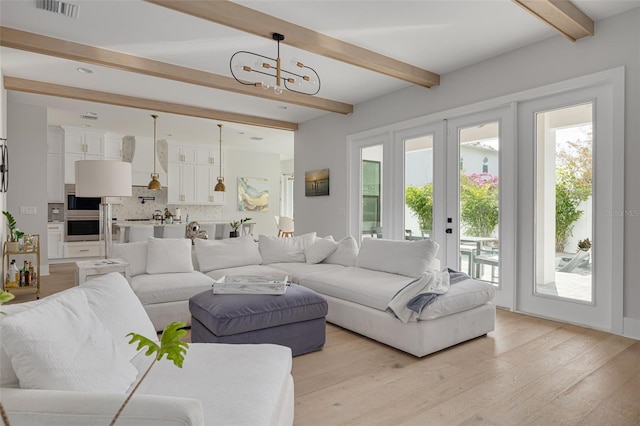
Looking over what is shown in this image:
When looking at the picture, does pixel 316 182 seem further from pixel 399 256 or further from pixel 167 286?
pixel 167 286

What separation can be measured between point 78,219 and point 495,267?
7.69 m

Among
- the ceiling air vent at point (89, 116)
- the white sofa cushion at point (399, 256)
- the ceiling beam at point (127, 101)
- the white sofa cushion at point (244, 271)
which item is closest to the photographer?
the white sofa cushion at point (399, 256)

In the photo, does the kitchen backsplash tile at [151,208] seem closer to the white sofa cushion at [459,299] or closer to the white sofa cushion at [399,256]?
the white sofa cushion at [399,256]

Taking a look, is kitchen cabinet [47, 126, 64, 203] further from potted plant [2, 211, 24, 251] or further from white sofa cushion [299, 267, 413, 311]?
white sofa cushion [299, 267, 413, 311]

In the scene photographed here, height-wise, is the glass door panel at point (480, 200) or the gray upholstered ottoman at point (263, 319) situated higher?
the glass door panel at point (480, 200)

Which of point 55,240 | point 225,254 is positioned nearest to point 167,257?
point 225,254

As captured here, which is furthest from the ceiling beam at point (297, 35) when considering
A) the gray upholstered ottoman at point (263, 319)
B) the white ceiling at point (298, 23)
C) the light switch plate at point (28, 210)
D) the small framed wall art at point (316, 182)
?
the light switch plate at point (28, 210)

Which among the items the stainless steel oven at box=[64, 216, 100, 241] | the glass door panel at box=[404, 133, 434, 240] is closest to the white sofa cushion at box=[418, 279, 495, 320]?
the glass door panel at box=[404, 133, 434, 240]

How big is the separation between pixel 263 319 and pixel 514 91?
338cm

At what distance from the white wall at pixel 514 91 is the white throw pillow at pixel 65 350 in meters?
3.76

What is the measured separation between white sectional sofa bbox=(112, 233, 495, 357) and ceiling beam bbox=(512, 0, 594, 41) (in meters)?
2.08

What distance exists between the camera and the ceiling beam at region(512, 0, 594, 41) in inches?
113

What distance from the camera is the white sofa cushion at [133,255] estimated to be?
12.6ft

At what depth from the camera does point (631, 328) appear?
3160 mm
